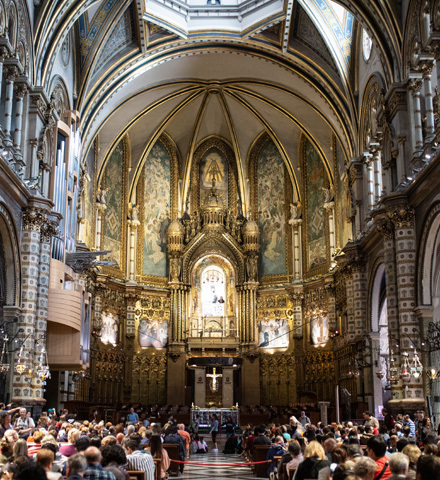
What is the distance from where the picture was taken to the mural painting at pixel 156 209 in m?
37.4

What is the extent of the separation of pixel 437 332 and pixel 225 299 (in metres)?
18.0

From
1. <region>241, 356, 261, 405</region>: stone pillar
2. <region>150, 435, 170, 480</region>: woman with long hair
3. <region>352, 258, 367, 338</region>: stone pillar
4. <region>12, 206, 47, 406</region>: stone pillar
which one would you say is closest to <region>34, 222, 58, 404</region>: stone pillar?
<region>12, 206, 47, 406</region>: stone pillar

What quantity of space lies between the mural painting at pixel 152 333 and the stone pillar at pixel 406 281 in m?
16.9

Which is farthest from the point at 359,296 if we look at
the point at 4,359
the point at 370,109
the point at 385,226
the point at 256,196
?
the point at 4,359

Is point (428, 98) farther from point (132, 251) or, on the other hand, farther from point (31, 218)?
point (132, 251)

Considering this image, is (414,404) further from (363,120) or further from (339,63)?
(339,63)

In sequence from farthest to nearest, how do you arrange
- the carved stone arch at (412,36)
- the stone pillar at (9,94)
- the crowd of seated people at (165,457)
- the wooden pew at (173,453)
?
the carved stone arch at (412,36) < the stone pillar at (9,94) < the wooden pew at (173,453) < the crowd of seated people at (165,457)

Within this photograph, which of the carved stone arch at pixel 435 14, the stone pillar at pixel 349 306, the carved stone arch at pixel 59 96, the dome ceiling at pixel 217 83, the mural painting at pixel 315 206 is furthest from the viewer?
the mural painting at pixel 315 206

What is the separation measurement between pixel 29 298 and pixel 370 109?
1527 centimetres

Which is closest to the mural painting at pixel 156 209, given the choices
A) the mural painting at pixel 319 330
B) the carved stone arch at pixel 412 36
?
the mural painting at pixel 319 330

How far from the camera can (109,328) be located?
33.8m

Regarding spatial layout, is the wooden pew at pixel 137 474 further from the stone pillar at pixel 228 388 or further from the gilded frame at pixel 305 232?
the gilded frame at pixel 305 232

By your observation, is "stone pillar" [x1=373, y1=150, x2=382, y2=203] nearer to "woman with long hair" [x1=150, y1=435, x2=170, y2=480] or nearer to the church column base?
the church column base

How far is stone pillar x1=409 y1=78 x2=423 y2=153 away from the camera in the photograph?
22.3 meters
